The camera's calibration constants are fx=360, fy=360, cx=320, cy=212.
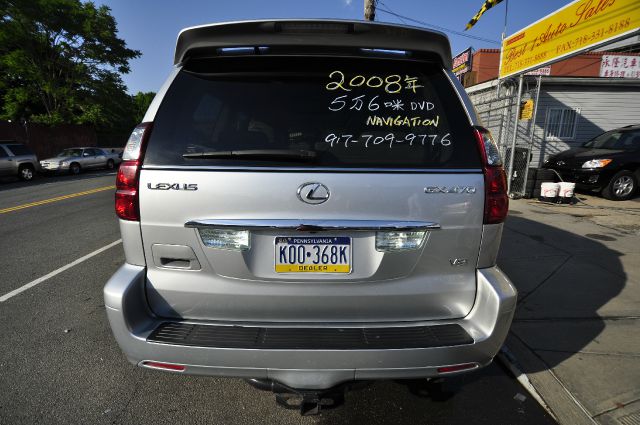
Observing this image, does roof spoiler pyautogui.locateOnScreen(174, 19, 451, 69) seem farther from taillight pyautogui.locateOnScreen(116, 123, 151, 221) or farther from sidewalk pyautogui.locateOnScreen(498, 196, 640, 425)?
sidewalk pyautogui.locateOnScreen(498, 196, 640, 425)

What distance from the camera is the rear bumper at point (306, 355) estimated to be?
1.69 metres

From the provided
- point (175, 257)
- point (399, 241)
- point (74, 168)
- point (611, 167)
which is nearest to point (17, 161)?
point (74, 168)

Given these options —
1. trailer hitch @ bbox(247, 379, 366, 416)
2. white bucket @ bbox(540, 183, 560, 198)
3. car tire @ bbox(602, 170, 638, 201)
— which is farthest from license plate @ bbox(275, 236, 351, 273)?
car tire @ bbox(602, 170, 638, 201)

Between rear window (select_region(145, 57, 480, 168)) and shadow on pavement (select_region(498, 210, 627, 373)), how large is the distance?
1926 mm

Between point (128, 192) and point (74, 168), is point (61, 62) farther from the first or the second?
point (128, 192)

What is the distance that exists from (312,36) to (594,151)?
10802 millimetres

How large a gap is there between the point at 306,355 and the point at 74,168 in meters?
21.2

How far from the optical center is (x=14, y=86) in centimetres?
2412

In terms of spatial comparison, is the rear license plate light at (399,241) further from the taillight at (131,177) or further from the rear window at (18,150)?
the rear window at (18,150)

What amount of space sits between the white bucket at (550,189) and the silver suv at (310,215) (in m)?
8.48

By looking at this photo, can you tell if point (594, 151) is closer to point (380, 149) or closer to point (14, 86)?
point (380, 149)

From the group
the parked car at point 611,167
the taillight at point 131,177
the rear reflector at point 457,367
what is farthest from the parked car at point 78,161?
the parked car at point 611,167

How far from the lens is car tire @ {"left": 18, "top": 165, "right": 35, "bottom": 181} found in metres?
15.2

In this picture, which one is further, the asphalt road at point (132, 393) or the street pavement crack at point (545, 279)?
the street pavement crack at point (545, 279)
